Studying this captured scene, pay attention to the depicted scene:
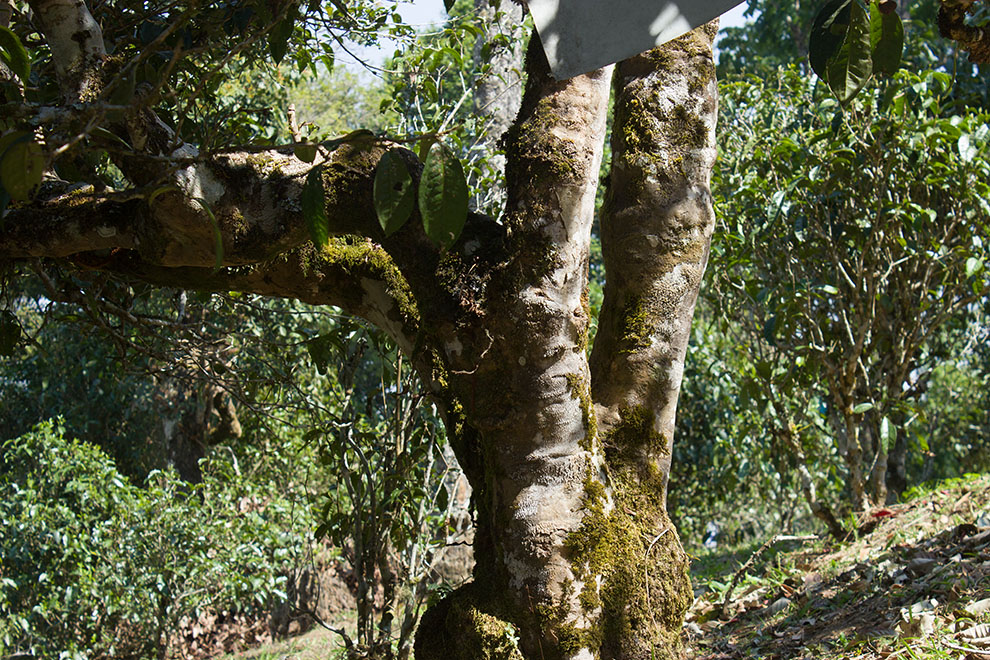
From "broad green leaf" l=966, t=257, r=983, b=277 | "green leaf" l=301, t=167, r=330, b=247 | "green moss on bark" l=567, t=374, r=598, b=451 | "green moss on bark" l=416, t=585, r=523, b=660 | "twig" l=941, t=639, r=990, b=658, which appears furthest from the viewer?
"broad green leaf" l=966, t=257, r=983, b=277

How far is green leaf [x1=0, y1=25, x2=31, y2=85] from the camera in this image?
153 centimetres

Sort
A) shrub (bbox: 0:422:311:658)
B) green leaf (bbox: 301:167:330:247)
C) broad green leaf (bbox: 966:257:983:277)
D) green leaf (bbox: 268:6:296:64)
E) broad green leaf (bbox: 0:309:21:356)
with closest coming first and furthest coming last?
1. green leaf (bbox: 301:167:330:247)
2. green leaf (bbox: 268:6:296:64)
3. broad green leaf (bbox: 0:309:21:356)
4. broad green leaf (bbox: 966:257:983:277)
5. shrub (bbox: 0:422:311:658)

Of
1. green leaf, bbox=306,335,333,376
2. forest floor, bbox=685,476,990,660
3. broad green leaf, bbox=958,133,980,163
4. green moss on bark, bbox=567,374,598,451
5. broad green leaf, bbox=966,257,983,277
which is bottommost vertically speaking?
forest floor, bbox=685,476,990,660

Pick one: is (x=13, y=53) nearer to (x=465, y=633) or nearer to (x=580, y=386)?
(x=580, y=386)

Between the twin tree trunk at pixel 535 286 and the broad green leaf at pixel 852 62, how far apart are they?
2.67ft

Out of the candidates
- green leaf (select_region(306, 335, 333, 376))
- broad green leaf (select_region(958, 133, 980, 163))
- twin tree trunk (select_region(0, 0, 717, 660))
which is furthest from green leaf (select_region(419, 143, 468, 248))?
broad green leaf (select_region(958, 133, 980, 163))

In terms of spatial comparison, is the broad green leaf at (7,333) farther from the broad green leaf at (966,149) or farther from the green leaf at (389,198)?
the broad green leaf at (966,149)

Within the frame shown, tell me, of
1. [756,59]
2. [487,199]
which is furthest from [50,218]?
[756,59]

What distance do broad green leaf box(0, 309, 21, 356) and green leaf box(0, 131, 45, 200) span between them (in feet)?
5.54

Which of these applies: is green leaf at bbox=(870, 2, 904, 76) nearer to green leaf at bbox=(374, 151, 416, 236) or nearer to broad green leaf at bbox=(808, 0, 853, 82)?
broad green leaf at bbox=(808, 0, 853, 82)

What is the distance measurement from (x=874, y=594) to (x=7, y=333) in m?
3.28

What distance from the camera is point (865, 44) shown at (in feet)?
4.04

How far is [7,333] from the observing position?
9.02 feet

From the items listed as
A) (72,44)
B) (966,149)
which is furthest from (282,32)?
(966,149)
